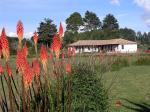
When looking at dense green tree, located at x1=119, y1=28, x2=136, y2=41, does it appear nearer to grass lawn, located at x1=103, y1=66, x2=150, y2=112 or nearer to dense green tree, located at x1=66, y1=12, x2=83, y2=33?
dense green tree, located at x1=66, y1=12, x2=83, y2=33

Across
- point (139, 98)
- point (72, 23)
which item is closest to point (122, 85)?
point (139, 98)

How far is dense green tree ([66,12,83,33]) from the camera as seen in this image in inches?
4325

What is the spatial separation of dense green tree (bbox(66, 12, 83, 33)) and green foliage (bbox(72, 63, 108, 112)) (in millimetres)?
101413

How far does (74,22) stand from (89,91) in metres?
104

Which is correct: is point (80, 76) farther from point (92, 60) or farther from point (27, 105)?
point (27, 105)

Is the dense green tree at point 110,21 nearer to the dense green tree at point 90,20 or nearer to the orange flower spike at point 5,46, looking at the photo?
the dense green tree at point 90,20

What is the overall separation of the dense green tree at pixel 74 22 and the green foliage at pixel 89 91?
101413 millimetres

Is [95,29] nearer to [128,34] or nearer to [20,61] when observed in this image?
[128,34]

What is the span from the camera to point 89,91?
26.4ft

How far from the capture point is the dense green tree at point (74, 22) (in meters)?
110

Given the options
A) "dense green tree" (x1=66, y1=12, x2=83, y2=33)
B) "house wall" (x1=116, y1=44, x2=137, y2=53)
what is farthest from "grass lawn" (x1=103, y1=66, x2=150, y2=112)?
"dense green tree" (x1=66, y1=12, x2=83, y2=33)

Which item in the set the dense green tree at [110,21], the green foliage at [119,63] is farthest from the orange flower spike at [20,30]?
the dense green tree at [110,21]

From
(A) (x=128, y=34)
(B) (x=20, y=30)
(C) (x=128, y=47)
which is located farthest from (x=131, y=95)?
(A) (x=128, y=34)

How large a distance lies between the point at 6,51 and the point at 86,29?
12153 centimetres
